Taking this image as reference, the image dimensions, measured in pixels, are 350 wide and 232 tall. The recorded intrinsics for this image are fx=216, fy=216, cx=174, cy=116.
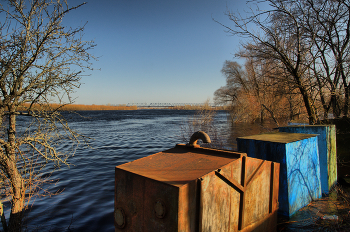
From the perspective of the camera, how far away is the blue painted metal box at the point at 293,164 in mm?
3930

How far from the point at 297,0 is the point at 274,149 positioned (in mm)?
4841

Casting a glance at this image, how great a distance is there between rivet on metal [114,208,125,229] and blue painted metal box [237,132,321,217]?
113 inches

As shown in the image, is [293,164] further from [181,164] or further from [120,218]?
[120,218]

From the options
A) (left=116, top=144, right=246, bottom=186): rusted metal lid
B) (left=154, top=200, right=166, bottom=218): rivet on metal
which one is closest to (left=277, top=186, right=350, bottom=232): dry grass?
(left=116, top=144, right=246, bottom=186): rusted metal lid

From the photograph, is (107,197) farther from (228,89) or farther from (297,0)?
(228,89)

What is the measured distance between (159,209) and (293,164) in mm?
3019

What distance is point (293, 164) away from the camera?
4051 mm

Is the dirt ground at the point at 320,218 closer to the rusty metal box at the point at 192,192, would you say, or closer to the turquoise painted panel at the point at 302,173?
the turquoise painted panel at the point at 302,173

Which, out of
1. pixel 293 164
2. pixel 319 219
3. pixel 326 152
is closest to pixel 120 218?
pixel 293 164

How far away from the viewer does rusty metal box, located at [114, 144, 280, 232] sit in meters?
2.18

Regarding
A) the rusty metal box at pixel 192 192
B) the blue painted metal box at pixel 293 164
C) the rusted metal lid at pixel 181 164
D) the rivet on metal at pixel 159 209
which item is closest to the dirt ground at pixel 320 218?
the blue painted metal box at pixel 293 164

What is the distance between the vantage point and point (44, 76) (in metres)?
4.18

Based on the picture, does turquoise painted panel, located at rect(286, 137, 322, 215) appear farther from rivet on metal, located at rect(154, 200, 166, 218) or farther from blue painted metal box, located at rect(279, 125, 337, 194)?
rivet on metal, located at rect(154, 200, 166, 218)

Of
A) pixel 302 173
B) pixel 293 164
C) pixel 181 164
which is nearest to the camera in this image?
pixel 181 164
